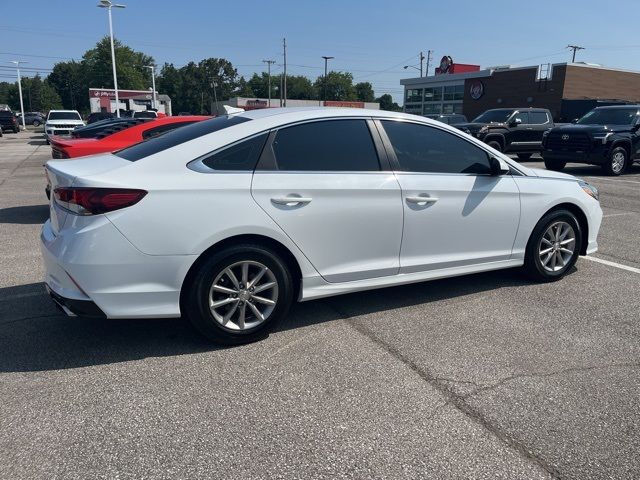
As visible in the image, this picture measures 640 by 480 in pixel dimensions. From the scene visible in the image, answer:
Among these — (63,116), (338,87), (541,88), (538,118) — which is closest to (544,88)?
(541,88)

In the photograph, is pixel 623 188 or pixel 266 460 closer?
pixel 266 460

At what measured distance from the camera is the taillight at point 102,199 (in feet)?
11.0

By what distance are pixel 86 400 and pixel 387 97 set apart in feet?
548

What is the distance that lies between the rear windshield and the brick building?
3114 centimetres

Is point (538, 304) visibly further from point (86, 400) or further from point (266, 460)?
point (86, 400)

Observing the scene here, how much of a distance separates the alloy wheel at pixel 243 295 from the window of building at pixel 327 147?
31.4 inches

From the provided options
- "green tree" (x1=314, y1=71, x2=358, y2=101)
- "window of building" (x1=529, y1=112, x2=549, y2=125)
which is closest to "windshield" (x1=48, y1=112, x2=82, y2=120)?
"window of building" (x1=529, y1=112, x2=549, y2=125)

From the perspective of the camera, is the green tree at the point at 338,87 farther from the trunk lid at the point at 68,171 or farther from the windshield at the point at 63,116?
the trunk lid at the point at 68,171

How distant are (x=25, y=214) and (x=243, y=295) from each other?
6574 mm

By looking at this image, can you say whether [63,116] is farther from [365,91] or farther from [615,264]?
[365,91]

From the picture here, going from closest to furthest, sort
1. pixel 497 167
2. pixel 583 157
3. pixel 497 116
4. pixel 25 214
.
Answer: pixel 497 167, pixel 25 214, pixel 583 157, pixel 497 116

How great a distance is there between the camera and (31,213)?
8.76 metres

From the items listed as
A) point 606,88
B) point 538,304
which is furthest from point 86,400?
point 606,88

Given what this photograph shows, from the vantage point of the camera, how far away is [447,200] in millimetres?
4465
